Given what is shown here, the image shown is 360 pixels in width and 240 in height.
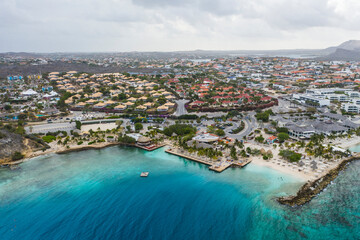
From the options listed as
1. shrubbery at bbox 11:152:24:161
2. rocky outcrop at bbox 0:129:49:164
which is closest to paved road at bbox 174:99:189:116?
rocky outcrop at bbox 0:129:49:164

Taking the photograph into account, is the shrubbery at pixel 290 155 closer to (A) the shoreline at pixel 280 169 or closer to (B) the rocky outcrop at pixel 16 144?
(A) the shoreline at pixel 280 169

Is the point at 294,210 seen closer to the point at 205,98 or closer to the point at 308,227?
the point at 308,227

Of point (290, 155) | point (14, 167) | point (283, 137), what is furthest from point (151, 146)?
point (283, 137)

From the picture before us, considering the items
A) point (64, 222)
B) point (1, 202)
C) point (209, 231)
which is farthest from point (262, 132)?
point (1, 202)

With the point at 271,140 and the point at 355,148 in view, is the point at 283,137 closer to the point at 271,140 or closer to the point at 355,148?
the point at 271,140

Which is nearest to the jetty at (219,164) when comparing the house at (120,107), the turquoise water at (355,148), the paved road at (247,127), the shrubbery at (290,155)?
the shrubbery at (290,155)

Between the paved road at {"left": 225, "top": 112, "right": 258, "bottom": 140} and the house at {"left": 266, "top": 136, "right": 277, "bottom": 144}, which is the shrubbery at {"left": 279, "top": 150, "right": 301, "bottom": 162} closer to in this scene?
the house at {"left": 266, "top": 136, "right": 277, "bottom": 144}

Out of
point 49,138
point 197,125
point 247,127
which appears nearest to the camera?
point 49,138
